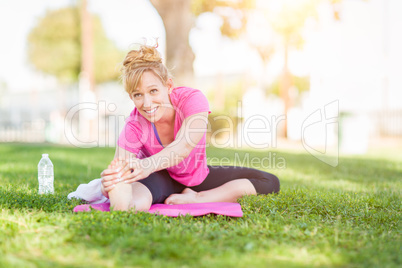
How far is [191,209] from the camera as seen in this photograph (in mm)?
2969

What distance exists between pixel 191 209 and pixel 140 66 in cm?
123

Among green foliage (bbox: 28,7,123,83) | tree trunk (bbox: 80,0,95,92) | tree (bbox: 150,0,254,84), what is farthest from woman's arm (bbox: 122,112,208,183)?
green foliage (bbox: 28,7,123,83)

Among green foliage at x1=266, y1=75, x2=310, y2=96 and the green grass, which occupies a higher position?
green foliage at x1=266, y1=75, x2=310, y2=96

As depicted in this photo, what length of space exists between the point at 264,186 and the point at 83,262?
2009 millimetres

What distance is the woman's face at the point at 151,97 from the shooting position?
3082mm

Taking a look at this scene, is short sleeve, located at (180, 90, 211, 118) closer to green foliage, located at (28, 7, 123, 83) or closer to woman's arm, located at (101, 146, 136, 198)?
woman's arm, located at (101, 146, 136, 198)

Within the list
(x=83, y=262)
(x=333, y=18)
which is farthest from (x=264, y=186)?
(x=333, y=18)

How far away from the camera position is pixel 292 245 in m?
2.15

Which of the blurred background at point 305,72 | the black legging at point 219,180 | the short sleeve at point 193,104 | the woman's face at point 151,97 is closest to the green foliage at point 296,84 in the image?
the blurred background at point 305,72

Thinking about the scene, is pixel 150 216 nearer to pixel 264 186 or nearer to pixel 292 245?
pixel 292 245

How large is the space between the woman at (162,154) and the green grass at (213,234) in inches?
9.5

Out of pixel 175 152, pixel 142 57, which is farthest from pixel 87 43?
pixel 175 152

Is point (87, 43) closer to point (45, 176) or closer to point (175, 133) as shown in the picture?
point (45, 176)

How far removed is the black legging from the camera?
3305 mm
